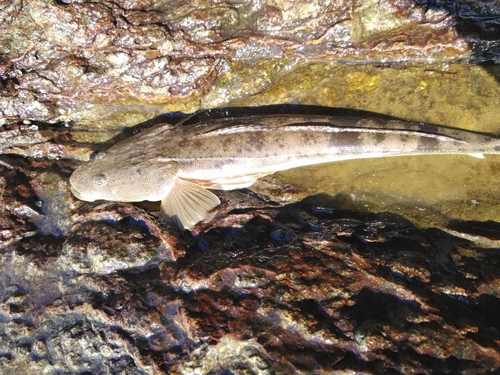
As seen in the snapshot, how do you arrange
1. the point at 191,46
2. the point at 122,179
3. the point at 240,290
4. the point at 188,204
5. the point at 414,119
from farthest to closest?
the point at 414,119
the point at 191,46
the point at 122,179
the point at 188,204
the point at 240,290

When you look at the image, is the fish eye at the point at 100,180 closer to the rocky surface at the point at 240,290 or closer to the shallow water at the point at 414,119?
the rocky surface at the point at 240,290

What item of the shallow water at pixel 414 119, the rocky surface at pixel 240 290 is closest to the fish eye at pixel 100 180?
the rocky surface at pixel 240 290

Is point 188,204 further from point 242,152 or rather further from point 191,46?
point 191,46

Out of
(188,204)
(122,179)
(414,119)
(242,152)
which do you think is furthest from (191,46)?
(414,119)

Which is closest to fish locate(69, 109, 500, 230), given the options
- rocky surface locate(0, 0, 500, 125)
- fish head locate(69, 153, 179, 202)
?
fish head locate(69, 153, 179, 202)

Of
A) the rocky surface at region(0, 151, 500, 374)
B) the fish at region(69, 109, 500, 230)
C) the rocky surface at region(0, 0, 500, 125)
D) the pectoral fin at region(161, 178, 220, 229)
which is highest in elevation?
the rocky surface at region(0, 0, 500, 125)

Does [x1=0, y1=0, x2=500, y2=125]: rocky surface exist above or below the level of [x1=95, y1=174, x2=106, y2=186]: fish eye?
above

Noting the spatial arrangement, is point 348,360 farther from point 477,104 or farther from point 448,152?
point 477,104

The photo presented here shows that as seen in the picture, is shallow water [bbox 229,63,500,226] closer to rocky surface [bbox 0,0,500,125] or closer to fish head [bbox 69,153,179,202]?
rocky surface [bbox 0,0,500,125]
